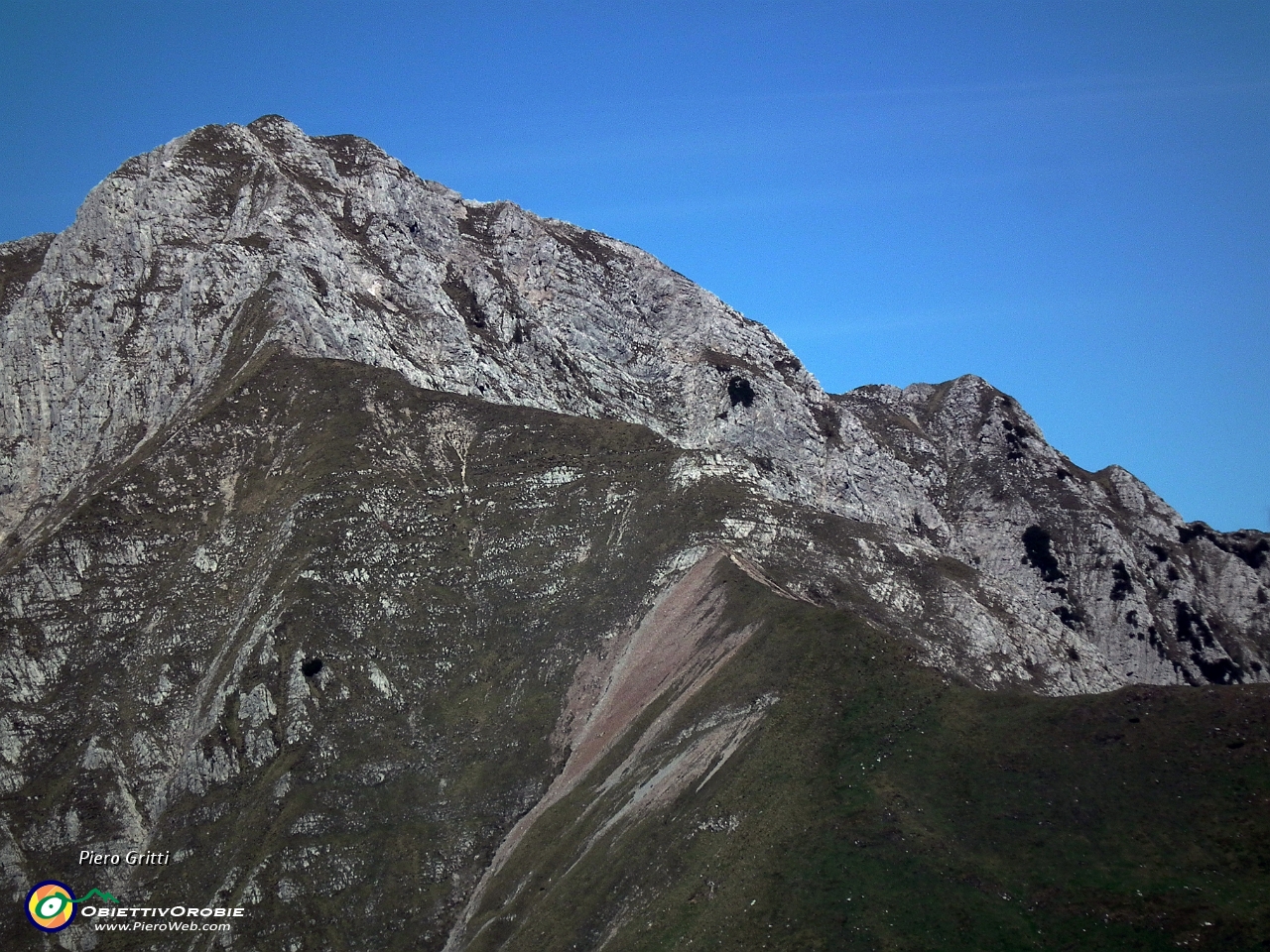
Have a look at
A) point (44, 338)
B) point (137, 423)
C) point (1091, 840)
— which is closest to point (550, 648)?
point (1091, 840)

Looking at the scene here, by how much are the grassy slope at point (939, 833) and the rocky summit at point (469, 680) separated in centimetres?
28

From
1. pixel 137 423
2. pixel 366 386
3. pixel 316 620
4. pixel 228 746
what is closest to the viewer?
pixel 228 746

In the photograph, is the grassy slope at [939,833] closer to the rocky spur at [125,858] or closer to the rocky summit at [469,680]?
the rocky summit at [469,680]

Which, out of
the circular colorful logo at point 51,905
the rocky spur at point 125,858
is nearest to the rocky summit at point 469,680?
the rocky spur at point 125,858

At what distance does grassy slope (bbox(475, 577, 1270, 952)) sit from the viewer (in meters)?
66.4

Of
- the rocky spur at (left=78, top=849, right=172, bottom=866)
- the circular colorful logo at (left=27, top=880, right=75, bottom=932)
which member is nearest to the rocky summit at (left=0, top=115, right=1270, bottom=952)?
the rocky spur at (left=78, top=849, right=172, bottom=866)

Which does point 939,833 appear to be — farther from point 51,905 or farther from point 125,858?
point 51,905

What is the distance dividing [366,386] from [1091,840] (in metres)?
110

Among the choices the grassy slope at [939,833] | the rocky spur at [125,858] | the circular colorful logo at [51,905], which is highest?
the grassy slope at [939,833]

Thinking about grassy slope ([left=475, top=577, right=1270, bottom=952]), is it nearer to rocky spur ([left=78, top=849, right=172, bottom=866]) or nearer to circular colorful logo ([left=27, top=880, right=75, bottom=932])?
rocky spur ([left=78, top=849, right=172, bottom=866])

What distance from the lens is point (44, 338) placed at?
181000 mm

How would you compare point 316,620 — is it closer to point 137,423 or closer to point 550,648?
point 550,648

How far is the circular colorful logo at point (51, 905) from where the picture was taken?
107062 mm

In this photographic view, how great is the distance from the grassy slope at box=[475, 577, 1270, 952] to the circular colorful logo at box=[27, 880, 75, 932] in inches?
1646
